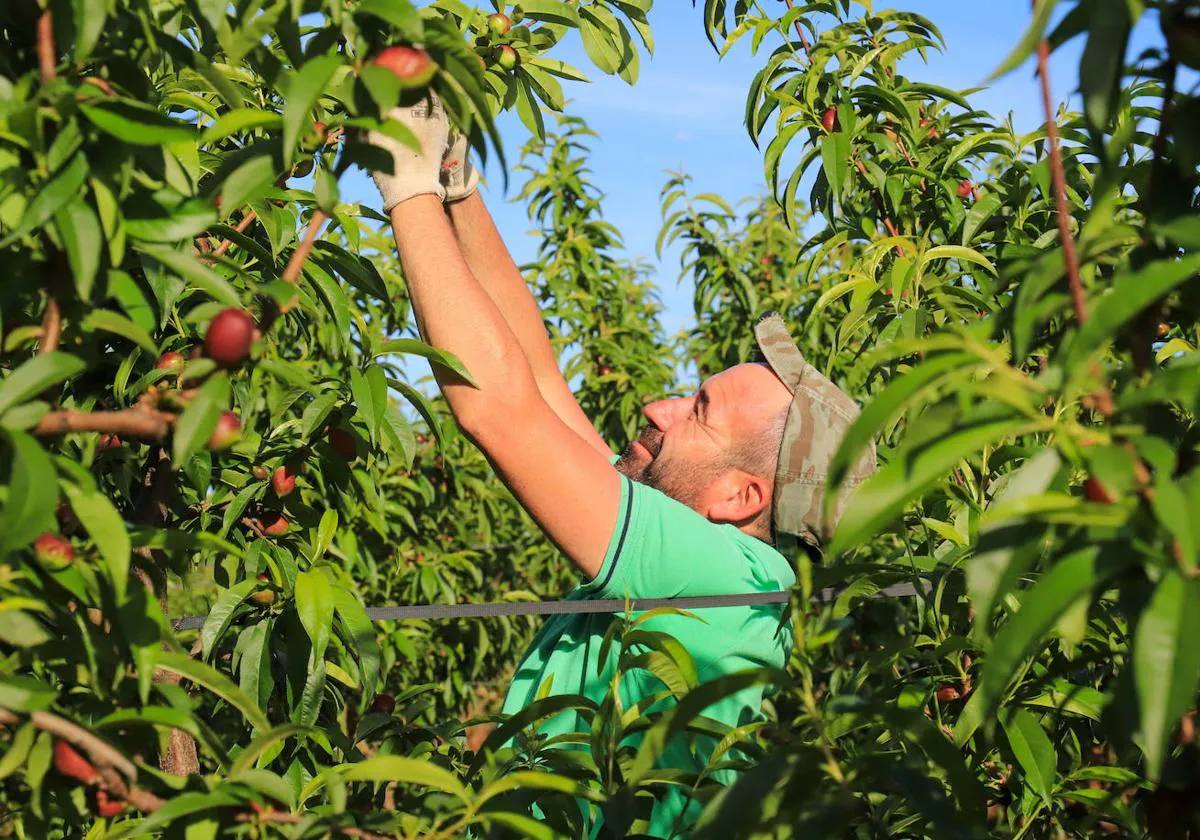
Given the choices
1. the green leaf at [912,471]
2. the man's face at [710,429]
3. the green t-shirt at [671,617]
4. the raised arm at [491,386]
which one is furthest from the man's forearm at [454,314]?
the green leaf at [912,471]

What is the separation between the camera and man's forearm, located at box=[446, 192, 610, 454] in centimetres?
288

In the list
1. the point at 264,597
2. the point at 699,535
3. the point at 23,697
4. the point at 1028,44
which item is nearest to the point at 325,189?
the point at 23,697

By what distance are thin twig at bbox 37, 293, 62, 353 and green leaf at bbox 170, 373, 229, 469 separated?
0.16 meters

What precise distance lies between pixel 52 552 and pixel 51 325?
0.69 ft

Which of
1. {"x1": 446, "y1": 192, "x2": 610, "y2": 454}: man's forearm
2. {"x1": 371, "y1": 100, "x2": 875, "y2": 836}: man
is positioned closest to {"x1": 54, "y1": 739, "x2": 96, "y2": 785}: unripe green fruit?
{"x1": 371, "y1": 100, "x2": 875, "y2": 836}: man

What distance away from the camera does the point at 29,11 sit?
1.17 metres

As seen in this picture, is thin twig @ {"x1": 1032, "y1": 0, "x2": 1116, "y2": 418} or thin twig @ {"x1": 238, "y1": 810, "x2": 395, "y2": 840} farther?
thin twig @ {"x1": 238, "y1": 810, "x2": 395, "y2": 840}

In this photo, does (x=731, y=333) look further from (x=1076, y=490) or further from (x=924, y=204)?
(x=1076, y=490)

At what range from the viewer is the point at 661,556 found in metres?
2.30

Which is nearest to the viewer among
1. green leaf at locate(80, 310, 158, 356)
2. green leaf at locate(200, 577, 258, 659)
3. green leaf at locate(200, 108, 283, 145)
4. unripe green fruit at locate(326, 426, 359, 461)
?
green leaf at locate(80, 310, 158, 356)

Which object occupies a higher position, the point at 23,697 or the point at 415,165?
the point at 415,165

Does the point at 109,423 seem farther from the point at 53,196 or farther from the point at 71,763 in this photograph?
the point at 71,763

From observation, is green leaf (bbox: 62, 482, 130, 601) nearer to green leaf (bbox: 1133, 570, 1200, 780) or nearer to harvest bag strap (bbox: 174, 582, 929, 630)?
green leaf (bbox: 1133, 570, 1200, 780)

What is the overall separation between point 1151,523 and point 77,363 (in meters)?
0.87
